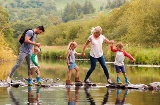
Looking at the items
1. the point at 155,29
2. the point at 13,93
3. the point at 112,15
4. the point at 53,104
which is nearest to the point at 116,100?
the point at 53,104

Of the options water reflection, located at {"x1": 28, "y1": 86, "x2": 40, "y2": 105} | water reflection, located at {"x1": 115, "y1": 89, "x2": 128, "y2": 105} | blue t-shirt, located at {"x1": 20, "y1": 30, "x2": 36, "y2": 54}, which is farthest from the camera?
blue t-shirt, located at {"x1": 20, "y1": 30, "x2": 36, "y2": 54}

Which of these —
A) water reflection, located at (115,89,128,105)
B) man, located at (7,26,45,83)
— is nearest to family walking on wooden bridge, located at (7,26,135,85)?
man, located at (7,26,45,83)

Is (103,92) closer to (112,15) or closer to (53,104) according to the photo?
(53,104)

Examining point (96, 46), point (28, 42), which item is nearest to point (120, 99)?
point (28, 42)

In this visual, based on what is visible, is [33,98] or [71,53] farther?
[71,53]

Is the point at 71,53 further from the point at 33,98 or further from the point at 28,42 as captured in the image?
the point at 33,98

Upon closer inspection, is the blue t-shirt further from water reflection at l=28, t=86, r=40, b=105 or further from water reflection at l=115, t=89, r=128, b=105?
water reflection at l=115, t=89, r=128, b=105

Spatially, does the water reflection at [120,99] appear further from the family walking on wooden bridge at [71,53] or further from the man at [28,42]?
the man at [28,42]

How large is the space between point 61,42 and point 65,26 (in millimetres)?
16990

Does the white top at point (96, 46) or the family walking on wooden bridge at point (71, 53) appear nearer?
the family walking on wooden bridge at point (71, 53)

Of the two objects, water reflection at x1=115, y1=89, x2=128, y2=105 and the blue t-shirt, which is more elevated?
the blue t-shirt

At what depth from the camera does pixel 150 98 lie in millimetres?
13031

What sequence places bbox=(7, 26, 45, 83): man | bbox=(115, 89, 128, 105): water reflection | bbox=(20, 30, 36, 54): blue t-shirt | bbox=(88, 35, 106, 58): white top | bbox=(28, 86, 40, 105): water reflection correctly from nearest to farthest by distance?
bbox=(115, 89, 128, 105): water reflection, bbox=(28, 86, 40, 105): water reflection, bbox=(7, 26, 45, 83): man, bbox=(20, 30, 36, 54): blue t-shirt, bbox=(88, 35, 106, 58): white top

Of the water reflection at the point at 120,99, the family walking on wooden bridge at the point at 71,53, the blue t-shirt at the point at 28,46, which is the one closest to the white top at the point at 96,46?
the family walking on wooden bridge at the point at 71,53
